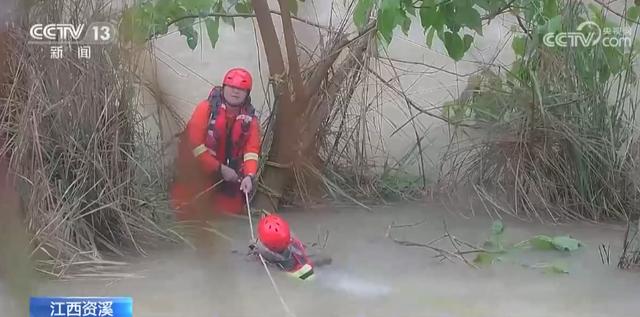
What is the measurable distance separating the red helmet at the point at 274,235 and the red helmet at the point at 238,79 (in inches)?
11.2

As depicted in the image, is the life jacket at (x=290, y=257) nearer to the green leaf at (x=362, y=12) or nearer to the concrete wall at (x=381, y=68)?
the concrete wall at (x=381, y=68)

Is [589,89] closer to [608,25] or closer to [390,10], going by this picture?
[608,25]

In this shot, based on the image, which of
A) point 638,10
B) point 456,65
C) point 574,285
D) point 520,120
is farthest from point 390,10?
point 574,285

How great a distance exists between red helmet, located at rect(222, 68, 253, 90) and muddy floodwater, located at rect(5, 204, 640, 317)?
0.91 ft

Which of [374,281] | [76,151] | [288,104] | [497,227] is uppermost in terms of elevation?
[288,104]

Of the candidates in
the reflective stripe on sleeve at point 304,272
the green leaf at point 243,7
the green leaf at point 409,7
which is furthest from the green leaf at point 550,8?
the reflective stripe on sleeve at point 304,272

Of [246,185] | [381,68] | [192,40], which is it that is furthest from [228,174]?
[381,68]

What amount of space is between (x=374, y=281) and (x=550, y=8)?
2.19 feet

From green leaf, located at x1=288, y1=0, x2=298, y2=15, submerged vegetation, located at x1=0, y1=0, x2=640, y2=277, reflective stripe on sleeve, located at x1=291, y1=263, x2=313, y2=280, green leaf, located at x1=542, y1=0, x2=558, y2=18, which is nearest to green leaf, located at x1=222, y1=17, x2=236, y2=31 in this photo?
submerged vegetation, located at x1=0, y1=0, x2=640, y2=277

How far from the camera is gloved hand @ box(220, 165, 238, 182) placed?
2.03 metres

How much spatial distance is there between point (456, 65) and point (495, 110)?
0.13 m

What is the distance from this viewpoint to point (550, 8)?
6.72ft

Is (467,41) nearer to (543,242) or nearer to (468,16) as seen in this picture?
(468,16)

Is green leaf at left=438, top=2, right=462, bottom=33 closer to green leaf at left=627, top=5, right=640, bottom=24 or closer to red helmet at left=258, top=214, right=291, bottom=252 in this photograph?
green leaf at left=627, top=5, right=640, bottom=24
